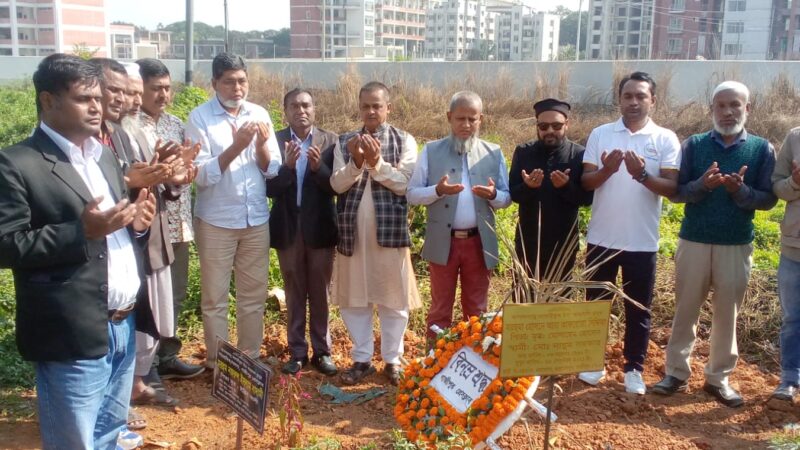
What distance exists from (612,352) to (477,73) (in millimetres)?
19324

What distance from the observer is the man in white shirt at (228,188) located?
4.34 m

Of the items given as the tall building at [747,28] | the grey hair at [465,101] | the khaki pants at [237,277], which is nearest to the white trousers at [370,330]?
the khaki pants at [237,277]

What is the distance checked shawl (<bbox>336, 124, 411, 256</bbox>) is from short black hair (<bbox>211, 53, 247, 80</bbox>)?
32.2 inches

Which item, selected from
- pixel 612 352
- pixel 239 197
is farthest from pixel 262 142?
pixel 612 352

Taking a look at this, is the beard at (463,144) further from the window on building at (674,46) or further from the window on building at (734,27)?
the window on building at (674,46)

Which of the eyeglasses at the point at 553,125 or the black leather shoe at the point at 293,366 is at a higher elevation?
the eyeglasses at the point at 553,125

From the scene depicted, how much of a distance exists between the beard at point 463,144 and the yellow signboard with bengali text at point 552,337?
173 centimetres

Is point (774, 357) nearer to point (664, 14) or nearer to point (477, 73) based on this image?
point (477, 73)

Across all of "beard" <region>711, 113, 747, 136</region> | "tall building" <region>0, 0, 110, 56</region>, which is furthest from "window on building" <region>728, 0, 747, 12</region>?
"beard" <region>711, 113, 747, 136</region>

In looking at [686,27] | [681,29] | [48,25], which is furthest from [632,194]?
[686,27]

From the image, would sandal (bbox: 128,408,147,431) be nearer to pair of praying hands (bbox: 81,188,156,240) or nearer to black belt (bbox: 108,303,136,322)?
black belt (bbox: 108,303,136,322)

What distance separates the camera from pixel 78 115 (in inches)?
104

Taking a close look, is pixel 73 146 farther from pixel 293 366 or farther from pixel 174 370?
pixel 293 366

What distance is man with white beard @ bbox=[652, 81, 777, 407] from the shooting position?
13.7ft
